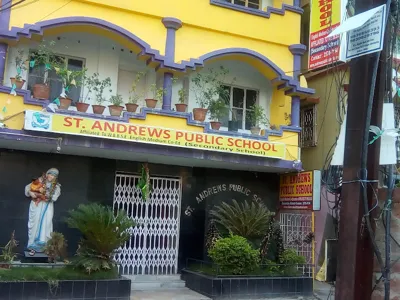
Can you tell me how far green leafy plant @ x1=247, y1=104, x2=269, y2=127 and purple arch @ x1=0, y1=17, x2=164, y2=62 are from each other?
280 centimetres

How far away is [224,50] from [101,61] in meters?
2.93

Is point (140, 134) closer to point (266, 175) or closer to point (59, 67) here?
point (59, 67)

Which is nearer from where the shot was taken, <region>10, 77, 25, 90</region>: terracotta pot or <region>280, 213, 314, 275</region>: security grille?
<region>10, 77, 25, 90</region>: terracotta pot

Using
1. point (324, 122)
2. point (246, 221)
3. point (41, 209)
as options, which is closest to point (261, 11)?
point (324, 122)

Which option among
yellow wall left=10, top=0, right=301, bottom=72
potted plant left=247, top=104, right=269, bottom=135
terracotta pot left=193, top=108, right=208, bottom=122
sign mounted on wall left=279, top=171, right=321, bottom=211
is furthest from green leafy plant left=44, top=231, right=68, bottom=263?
sign mounted on wall left=279, top=171, right=321, bottom=211

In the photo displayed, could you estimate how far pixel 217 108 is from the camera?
11180 millimetres

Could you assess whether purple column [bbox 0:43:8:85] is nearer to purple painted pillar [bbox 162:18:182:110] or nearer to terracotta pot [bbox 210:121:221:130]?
purple painted pillar [bbox 162:18:182:110]

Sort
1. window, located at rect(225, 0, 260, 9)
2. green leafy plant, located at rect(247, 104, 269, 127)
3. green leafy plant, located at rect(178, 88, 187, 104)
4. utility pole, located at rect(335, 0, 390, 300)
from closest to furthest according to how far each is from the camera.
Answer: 1. utility pole, located at rect(335, 0, 390, 300)
2. green leafy plant, located at rect(178, 88, 187, 104)
3. green leafy plant, located at rect(247, 104, 269, 127)
4. window, located at rect(225, 0, 260, 9)

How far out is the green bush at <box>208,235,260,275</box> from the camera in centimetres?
959

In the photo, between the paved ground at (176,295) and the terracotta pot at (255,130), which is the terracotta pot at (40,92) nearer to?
the paved ground at (176,295)

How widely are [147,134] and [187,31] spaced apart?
2.90 metres

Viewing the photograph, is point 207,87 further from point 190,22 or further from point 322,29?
point 322,29

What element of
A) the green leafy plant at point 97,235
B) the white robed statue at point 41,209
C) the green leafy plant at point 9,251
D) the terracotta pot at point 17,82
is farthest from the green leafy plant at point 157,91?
the green leafy plant at point 9,251

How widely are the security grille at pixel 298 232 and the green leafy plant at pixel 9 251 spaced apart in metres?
6.34
